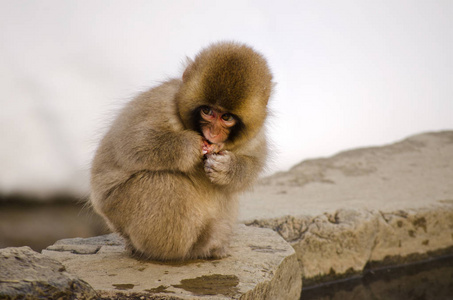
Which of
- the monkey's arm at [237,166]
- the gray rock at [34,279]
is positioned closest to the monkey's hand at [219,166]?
the monkey's arm at [237,166]

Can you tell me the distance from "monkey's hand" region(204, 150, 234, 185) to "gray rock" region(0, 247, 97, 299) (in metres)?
1.09

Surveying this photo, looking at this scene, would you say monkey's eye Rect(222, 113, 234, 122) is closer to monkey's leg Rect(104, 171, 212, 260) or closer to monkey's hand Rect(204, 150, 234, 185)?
monkey's hand Rect(204, 150, 234, 185)

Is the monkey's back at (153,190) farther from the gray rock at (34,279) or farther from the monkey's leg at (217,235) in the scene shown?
the gray rock at (34,279)

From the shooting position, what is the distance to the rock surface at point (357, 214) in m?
4.68

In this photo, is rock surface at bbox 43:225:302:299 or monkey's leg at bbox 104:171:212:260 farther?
monkey's leg at bbox 104:171:212:260

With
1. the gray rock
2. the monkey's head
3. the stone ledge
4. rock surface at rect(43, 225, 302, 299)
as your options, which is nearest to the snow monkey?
the monkey's head

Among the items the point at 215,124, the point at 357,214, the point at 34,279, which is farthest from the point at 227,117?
the point at 357,214

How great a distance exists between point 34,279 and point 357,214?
12.0 feet

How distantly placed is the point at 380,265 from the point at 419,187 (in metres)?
1.91

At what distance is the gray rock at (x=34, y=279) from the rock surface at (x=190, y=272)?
0.87 ft

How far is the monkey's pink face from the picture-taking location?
9.21ft

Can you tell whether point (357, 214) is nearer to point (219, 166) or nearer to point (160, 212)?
point (219, 166)

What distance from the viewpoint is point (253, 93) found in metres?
2.79

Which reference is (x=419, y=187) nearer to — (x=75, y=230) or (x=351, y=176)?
(x=351, y=176)
